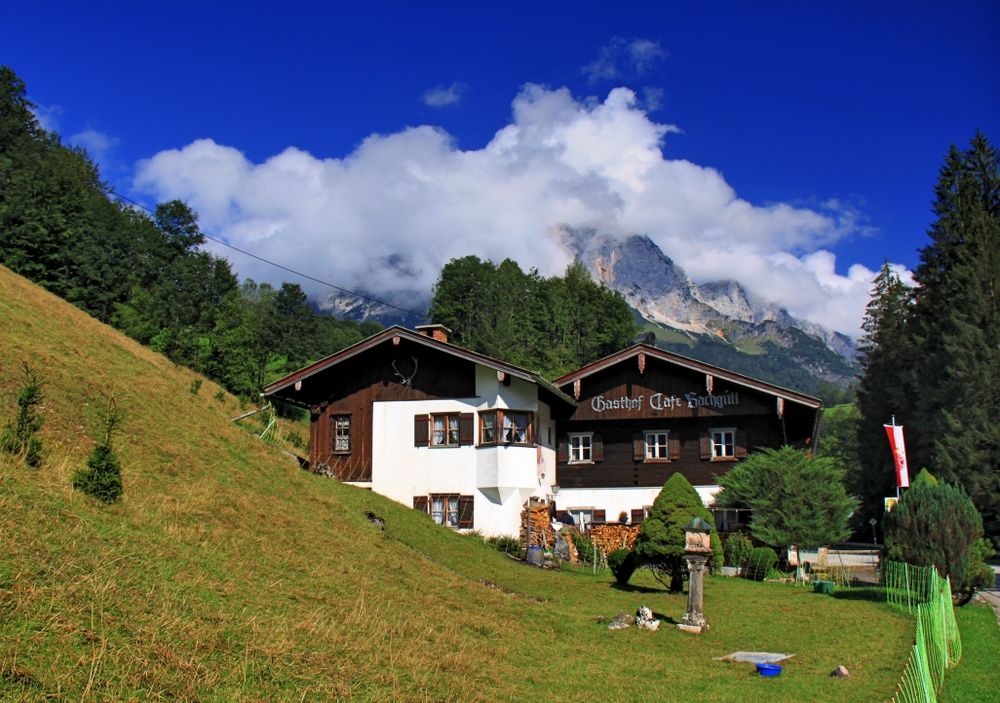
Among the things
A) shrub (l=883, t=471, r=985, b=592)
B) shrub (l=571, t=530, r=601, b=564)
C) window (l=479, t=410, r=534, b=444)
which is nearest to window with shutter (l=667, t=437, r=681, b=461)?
shrub (l=571, t=530, r=601, b=564)

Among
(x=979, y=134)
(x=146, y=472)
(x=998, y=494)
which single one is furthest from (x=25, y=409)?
(x=979, y=134)

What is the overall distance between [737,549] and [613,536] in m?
5.05

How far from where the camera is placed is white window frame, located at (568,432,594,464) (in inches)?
1339

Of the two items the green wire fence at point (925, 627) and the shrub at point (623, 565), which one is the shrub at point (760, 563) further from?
the shrub at point (623, 565)

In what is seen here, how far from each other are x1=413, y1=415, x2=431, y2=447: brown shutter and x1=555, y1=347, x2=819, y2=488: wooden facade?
6.99m

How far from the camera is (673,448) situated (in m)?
32.6

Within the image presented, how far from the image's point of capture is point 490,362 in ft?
93.9

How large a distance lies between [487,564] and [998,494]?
33.3m

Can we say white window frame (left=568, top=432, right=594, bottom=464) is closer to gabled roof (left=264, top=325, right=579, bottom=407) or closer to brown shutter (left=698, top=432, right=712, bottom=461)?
gabled roof (left=264, top=325, right=579, bottom=407)

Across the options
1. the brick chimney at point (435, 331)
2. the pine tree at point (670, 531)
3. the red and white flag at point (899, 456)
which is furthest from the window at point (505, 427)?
the red and white flag at point (899, 456)

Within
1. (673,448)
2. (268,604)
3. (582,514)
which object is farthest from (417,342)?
(268,604)

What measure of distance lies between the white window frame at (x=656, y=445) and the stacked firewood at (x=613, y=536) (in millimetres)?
3832

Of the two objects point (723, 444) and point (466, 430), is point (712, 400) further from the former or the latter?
point (466, 430)

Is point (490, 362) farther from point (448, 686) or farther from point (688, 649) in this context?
point (448, 686)
